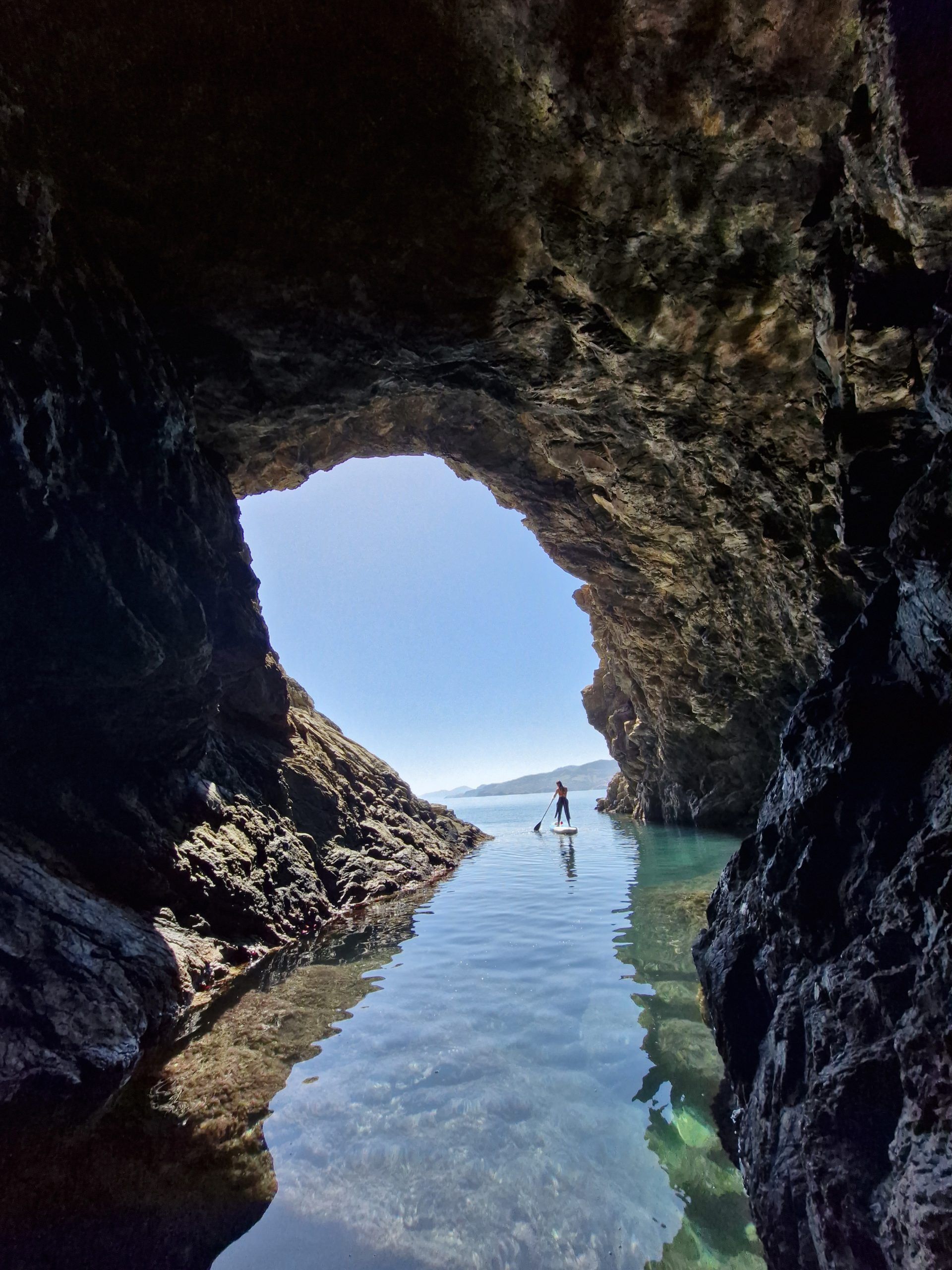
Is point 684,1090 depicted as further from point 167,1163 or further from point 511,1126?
point 167,1163

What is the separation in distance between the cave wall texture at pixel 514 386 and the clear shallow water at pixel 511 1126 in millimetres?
619

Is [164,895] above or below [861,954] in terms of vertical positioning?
below

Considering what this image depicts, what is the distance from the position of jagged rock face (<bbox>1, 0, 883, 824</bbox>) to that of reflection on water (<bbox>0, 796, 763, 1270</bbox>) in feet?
21.3

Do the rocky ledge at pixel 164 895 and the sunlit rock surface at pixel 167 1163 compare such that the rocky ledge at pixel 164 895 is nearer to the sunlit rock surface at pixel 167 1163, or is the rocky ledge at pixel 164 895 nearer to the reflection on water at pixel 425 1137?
the sunlit rock surface at pixel 167 1163

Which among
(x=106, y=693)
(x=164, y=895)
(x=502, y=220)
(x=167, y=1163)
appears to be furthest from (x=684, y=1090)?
(x=502, y=220)

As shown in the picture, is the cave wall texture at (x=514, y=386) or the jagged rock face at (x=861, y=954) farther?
the cave wall texture at (x=514, y=386)

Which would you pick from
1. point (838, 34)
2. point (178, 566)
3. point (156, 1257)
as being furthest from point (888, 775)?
point (178, 566)

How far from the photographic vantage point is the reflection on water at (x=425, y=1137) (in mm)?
3338

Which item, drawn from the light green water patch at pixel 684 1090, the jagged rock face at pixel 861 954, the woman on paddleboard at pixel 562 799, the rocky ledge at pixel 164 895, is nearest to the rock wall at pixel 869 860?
the jagged rock face at pixel 861 954

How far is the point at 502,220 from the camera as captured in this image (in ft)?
22.3

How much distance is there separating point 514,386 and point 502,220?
3.31 m

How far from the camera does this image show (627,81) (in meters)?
5.25

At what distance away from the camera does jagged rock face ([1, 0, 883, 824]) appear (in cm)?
515

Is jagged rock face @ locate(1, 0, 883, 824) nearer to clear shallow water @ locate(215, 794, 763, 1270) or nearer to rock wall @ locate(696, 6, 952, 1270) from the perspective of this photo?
rock wall @ locate(696, 6, 952, 1270)
